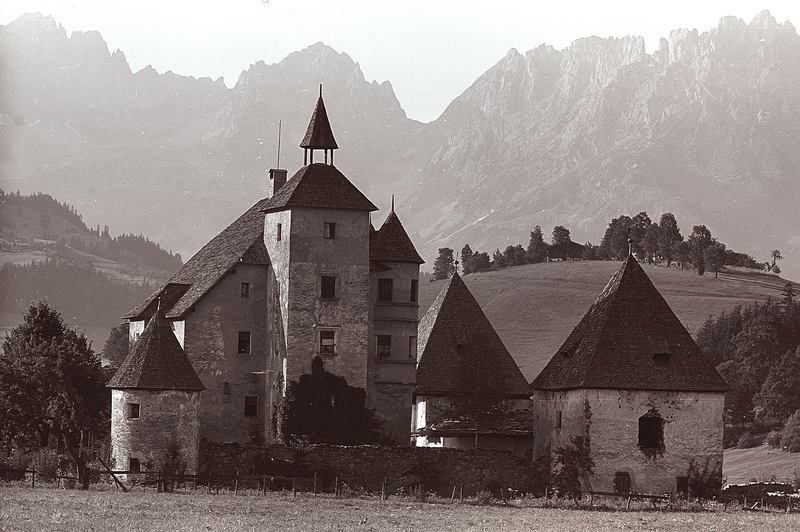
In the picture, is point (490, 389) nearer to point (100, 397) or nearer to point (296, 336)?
point (296, 336)

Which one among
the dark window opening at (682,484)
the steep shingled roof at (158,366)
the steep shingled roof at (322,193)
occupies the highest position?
the steep shingled roof at (322,193)

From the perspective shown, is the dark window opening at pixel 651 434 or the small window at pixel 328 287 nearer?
the dark window opening at pixel 651 434

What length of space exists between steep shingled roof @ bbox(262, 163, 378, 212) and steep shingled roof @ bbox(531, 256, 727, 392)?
12.4 meters

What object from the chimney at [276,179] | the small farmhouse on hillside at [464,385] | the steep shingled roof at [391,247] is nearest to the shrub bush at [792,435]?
the small farmhouse on hillside at [464,385]

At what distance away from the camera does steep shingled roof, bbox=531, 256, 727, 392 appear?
64250mm

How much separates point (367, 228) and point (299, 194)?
372 cm

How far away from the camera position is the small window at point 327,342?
70875 millimetres

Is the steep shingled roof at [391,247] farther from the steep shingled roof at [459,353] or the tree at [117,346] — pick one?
the tree at [117,346]

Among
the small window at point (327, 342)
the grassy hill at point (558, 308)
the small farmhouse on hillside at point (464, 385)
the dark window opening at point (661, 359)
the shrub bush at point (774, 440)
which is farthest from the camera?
the grassy hill at point (558, 308)

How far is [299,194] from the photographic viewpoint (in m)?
71.8

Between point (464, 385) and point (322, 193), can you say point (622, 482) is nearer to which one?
point (464, 385)

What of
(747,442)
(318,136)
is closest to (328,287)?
(318,136)

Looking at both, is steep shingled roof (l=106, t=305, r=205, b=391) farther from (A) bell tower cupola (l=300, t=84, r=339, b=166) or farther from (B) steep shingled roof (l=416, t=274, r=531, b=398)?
(B) steep shingled roof (l=416, t=274, r=531, b=398)

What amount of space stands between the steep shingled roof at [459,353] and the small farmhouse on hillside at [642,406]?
41.4 ft
